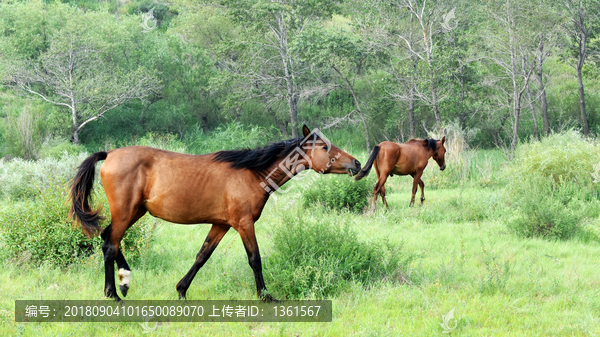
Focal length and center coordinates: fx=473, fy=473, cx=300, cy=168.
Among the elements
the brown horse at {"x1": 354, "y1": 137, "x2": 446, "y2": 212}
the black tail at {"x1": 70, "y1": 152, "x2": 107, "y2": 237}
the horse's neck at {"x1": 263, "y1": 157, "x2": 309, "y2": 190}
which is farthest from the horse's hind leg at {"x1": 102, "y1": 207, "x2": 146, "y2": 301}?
the brown horse at {"x1": 354, "y1": 137, "x2": 446, "y2": 212}

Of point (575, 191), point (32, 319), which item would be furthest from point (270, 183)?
point (575, 191)

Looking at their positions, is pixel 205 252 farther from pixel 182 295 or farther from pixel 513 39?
pixel 513 39

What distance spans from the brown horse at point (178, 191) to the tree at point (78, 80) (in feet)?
84.0

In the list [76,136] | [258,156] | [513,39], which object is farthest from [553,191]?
[76,136]

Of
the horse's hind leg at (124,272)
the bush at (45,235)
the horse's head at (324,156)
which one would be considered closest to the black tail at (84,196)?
the horse's hind leg at (124,272)

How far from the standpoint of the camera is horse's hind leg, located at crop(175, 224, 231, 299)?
4.94 m

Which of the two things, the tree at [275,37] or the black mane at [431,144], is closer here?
the black mane at [431,144]

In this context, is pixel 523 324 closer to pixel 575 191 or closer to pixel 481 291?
pixel 481 291

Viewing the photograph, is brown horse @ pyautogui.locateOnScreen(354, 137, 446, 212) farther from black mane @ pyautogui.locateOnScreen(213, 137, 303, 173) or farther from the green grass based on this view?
black mane @ pyautogui.locateOnScreen(213, 137, 303, 173)

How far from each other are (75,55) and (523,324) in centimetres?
3017

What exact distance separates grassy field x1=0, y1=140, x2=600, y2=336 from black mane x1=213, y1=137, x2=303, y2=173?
990 mm

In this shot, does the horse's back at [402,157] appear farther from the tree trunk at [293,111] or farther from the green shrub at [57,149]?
the tree trunk at [293,111]

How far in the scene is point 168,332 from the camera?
4.27 meters

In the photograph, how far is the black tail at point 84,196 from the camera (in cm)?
471
